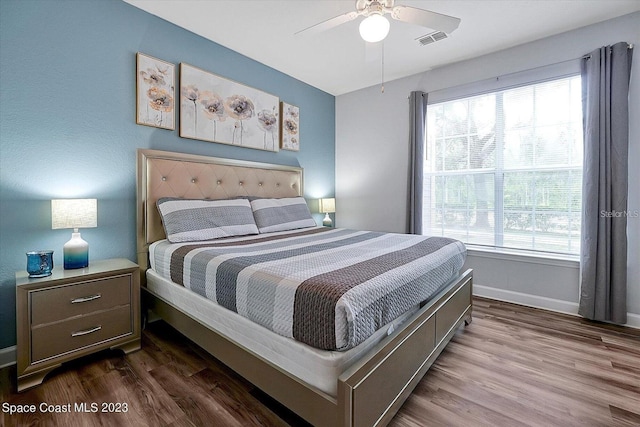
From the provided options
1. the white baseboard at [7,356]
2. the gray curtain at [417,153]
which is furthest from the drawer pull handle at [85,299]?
the gray curtain at [417,153]

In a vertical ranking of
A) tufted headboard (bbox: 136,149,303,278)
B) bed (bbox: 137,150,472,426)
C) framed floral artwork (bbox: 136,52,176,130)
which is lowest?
bed (bbox: 137,150,472,426)

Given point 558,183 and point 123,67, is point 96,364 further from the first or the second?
point 558,183

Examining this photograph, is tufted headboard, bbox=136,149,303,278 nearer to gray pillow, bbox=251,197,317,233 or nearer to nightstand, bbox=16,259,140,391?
gray pillow, bbox=251,197,317,233

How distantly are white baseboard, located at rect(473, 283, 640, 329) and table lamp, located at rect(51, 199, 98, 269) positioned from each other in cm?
367

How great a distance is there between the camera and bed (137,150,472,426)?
111cm

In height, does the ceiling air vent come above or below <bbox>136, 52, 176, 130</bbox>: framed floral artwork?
above

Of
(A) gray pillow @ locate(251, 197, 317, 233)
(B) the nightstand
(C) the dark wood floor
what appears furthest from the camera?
(A) gray pillow @ locate(251, 197, 317, 233)

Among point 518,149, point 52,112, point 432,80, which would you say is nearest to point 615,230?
point 518,149

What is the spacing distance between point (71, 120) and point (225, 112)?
4.23 feet

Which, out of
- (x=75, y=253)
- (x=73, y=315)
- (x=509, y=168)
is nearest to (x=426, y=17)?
(x=509, y=168)

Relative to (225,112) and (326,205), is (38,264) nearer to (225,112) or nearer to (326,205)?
(225,112)

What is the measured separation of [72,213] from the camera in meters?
1.85

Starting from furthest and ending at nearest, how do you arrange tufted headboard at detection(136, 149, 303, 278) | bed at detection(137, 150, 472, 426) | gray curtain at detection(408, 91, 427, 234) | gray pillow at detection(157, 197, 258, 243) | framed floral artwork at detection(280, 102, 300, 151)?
framed floral artwork at detection(280, 102, 300, 151)
gray curtain at detection(408, 91, 427, 234)
tufted headboard at detection(136, 149, 303, 278)
gray pillow at detection(157, 197, 258, 243)
bed at detection(137, 150, 472, 426)

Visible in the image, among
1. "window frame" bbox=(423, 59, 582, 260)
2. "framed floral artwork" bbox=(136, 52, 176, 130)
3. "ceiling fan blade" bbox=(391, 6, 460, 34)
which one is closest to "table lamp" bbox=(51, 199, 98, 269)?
"framed floral artwork" bbox=(136, 52, 176, 130)
